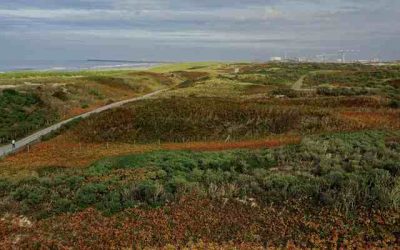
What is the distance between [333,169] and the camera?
69.5ft

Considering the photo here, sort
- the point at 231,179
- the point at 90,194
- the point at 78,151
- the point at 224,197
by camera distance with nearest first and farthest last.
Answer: the point at 224,197 < the point at 90,194 < the point at 231,179 < the point at 78,151

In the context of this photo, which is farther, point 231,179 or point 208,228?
point 231,179

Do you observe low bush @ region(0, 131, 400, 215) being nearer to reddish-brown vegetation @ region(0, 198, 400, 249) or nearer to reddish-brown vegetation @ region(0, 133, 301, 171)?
reddish-brown vegetation @ region(0, 198, 400, 249)

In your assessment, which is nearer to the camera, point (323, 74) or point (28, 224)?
point (28, 224)

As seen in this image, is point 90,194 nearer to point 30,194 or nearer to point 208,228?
point 30,194

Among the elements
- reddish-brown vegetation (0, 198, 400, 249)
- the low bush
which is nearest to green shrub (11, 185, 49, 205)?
the low bush

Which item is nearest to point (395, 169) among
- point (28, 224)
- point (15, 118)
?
point (28, 224)

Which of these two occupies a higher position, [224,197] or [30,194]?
[224,197]

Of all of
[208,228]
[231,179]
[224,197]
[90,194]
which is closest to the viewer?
[208,228]

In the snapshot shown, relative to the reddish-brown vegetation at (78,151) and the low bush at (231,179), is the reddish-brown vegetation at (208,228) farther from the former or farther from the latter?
the reddish-brown vegetation at (78,151)

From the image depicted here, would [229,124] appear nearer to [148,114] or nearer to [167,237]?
[148,114]

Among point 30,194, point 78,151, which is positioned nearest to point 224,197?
point 30,194

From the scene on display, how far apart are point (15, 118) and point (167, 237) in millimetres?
40349

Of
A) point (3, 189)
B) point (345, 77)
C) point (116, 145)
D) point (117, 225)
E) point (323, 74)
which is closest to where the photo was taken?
point (117, 225)
